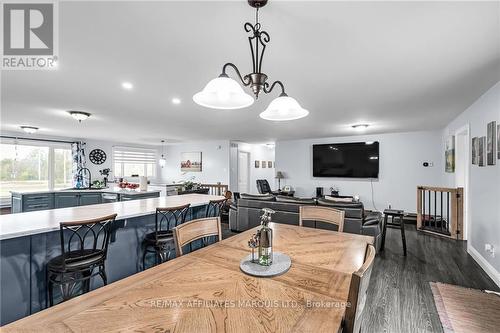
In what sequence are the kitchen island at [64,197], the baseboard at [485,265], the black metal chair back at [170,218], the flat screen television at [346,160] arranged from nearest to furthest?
the black metal chair back at [170,218] → the baseboard at [485,265] → the kitchen island at [64,197] → the flat screen television at [346,160]

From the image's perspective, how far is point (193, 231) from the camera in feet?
5.45

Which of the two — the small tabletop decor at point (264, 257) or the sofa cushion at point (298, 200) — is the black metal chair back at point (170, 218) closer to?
the small tabletop decor at point (264, 257)

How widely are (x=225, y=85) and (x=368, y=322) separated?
91.7 inches

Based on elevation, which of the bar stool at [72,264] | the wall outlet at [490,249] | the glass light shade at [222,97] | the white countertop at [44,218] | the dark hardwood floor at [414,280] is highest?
the glass light shade at [222,97]

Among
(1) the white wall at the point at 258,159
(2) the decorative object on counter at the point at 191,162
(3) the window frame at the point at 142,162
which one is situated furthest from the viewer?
(1) the white wall at the point at 258,159

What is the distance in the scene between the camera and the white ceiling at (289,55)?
5.14 ft

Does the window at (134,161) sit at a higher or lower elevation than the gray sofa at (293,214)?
higher

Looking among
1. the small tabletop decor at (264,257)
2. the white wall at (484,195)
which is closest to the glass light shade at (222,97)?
the small tabletop decor at (264,257)

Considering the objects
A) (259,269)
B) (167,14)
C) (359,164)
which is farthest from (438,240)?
(167,14)

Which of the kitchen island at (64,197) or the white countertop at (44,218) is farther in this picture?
the kitchen island at (64,197)

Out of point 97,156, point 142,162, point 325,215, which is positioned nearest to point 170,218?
point 325,215

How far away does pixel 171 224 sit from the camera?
3.03 m

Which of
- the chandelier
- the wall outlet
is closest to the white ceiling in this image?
the chandelier

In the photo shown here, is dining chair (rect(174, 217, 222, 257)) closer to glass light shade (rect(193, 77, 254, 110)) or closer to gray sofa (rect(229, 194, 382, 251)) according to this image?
glass light shade (rect(193, 77, 254, 110))
